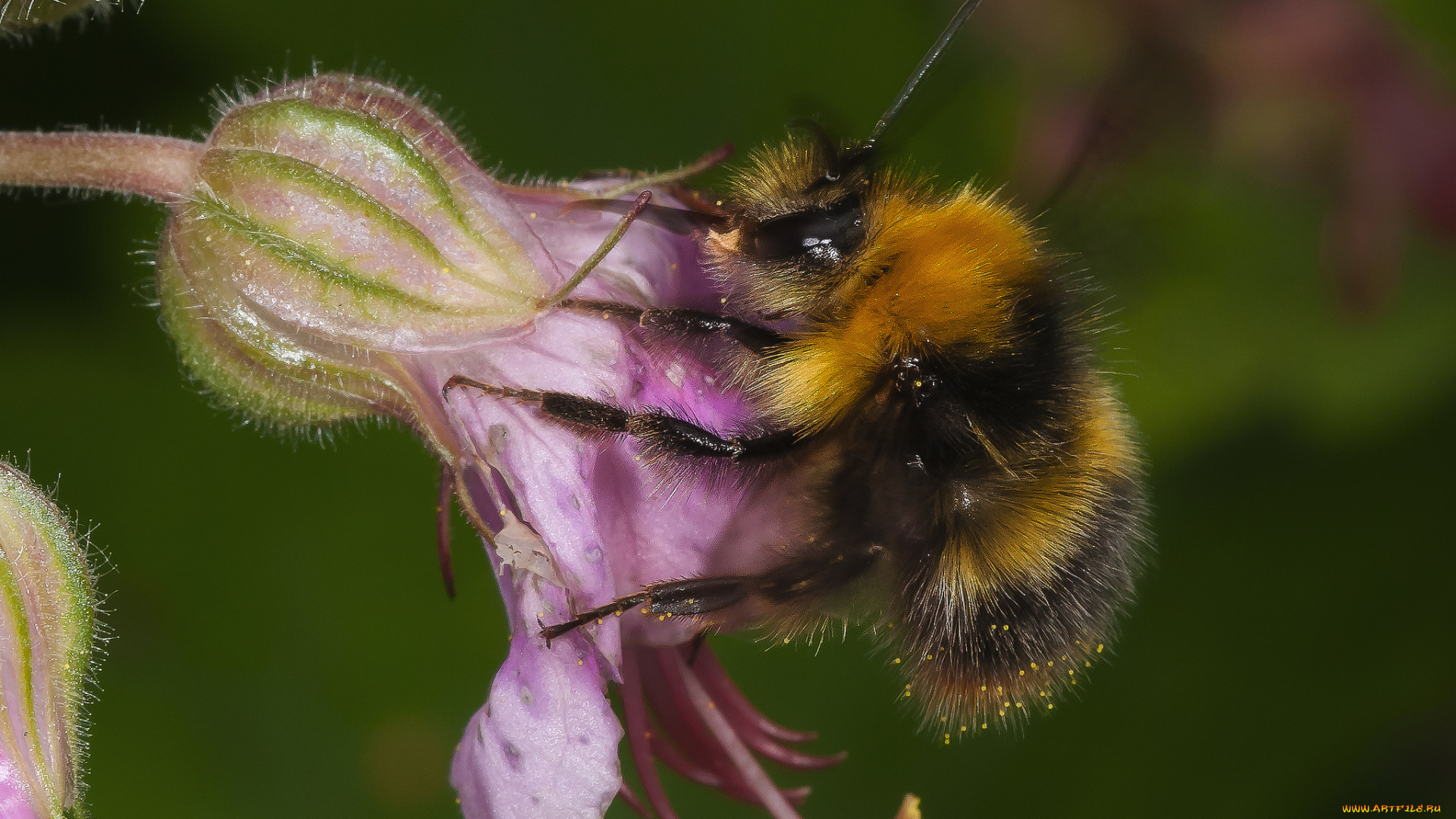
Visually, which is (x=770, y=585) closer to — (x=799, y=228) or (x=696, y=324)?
(x=696, y=324)

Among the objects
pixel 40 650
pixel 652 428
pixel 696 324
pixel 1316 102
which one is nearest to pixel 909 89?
pixel 696 324

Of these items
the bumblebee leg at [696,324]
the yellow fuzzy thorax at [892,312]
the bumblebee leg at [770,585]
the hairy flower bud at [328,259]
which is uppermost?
the hairy flower bud at [328,259]

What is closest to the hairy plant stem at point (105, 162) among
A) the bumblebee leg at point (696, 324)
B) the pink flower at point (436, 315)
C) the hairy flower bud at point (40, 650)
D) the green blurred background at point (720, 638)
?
the pink flower at point (436, 315)

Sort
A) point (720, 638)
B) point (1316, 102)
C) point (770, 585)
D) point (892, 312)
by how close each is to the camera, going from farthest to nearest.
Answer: point (1316, 102), point (720, 638), point (770, 585), point (892, 312)

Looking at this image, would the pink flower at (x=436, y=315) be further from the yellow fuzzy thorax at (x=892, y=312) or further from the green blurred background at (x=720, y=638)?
the green blurred background at (x=720, y=638)

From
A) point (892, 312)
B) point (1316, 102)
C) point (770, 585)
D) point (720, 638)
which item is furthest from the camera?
point (1316, 102)

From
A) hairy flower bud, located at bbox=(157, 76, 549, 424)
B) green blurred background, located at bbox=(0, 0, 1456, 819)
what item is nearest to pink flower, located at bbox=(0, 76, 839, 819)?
hairy flower bud, located at bbox=(157, 76, 549, 424)
